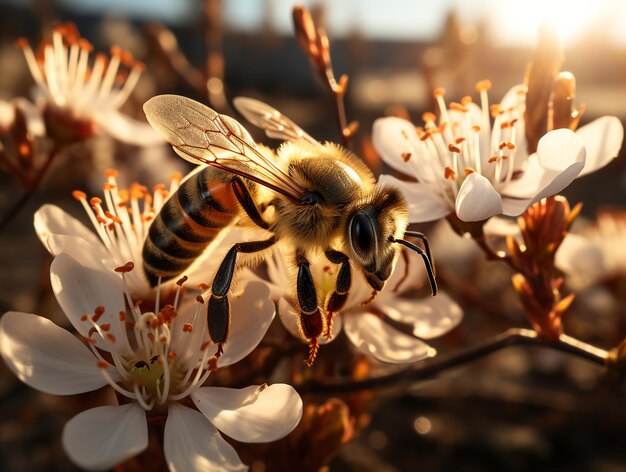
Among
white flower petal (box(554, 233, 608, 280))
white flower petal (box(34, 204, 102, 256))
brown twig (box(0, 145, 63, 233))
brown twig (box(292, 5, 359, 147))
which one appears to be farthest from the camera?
white flower petal (box(554, 233, 608, 280))

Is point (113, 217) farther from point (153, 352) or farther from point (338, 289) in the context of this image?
point (338, 289)

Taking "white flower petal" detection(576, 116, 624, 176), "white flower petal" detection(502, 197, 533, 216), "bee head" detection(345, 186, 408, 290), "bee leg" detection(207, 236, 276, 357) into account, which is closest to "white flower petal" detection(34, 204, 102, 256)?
"bee leg" detection(207, 236, 276, 357)

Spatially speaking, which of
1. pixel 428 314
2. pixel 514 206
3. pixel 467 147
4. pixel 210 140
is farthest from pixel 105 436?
pixel 467 147

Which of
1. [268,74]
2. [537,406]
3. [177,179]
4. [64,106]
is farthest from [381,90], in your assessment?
[177,179]

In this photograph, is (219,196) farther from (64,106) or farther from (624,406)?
(624,406)

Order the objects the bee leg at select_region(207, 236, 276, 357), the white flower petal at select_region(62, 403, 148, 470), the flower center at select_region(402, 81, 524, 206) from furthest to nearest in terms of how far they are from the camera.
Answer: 1. the flower center at select_region(402, 81, 524, 206)
2. the bee leg at select_region(207, 236, 276, 357)
3. the white flower petal at select_region(62, 403, 148, 470)

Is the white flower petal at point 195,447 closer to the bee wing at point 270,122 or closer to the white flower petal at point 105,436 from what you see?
the white flower petal at point 105,436

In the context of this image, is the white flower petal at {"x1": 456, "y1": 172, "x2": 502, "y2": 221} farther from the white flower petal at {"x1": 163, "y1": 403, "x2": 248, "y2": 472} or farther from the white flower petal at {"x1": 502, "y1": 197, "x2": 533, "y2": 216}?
the white flower petal at {"x1": 163, "y1": 403, "x2": 248, "y2": 472}

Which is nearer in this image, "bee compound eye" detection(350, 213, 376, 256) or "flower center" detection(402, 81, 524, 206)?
"bee compound eye" detection(350, 213, 376, 256)
